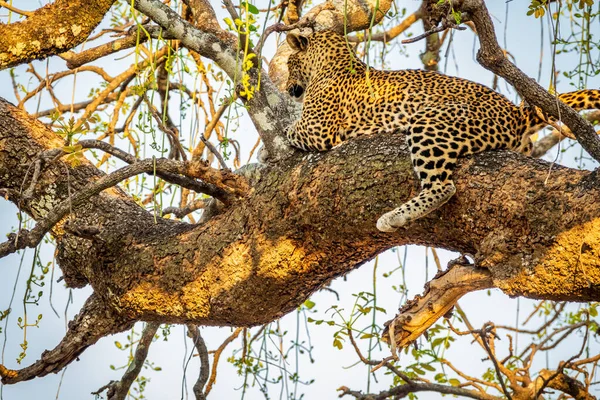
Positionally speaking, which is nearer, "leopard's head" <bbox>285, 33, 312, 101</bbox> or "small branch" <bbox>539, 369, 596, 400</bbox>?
"small branch" <bbox>539, 369, 596, 400</bbox>

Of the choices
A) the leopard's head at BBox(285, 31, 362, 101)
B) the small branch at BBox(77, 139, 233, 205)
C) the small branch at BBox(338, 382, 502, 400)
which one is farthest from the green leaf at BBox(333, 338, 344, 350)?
the leopard's head at BBox(285, 31, 362, 101)

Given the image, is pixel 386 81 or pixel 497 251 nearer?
pixel 497 251

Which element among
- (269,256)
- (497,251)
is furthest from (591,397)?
(269,256)

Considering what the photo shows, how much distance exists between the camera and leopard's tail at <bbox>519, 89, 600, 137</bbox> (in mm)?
4008

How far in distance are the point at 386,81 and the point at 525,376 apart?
1.99 m

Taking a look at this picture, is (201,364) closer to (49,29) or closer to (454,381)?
(454,381)

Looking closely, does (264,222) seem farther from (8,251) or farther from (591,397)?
(591,397)

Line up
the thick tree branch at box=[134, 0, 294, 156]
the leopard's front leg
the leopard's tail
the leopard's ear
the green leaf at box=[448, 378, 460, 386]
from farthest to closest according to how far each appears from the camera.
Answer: the leopard's ear
the green leaf at box=[448, 378, 460, 386]
the thick tree branch at box=[134, 0, 294, 156]
the leopard's front leg
the leopard's tail

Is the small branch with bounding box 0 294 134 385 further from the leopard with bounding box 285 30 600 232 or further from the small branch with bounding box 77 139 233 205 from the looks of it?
the leopard with bounding box 285 30 600 232

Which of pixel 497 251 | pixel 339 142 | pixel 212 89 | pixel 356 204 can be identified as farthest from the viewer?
pixel 212 89

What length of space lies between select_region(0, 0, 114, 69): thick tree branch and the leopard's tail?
90.8 inches

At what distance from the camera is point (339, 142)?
15.0 feet

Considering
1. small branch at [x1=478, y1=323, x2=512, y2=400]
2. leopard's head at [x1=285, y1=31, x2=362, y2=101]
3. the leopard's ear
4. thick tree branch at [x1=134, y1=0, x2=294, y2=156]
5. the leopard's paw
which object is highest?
the leopard's ear

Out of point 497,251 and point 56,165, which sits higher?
point 56,165
